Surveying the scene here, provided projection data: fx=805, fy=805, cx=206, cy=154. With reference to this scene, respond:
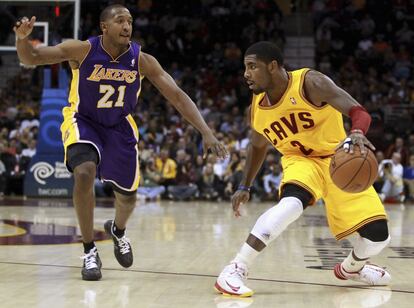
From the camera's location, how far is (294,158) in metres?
4.94

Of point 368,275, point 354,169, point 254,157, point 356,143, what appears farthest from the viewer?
point 254,157

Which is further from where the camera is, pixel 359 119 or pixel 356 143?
pixel 359 119

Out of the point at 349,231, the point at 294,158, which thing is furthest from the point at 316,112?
the point at 349,231

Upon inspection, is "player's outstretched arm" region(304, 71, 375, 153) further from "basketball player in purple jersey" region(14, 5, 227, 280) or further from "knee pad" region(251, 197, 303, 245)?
"basketball player in purple jersey" region(14, 5, 227, 280)

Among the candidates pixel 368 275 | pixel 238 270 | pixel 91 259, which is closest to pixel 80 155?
pixel 91 259

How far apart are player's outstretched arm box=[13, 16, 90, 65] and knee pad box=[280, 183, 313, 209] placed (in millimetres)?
1589

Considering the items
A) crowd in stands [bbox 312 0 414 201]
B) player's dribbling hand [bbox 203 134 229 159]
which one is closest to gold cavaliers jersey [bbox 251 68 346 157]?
player's dribbling hand [bbox 203 134 229 159]

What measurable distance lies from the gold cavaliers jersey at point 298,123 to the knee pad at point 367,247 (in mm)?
581

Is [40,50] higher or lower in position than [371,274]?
higher

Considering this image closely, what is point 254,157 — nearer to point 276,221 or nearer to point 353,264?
point 276,221

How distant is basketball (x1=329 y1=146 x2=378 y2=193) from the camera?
4164mm

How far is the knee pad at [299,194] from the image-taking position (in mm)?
4594

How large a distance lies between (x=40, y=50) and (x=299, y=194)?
1.79 meters

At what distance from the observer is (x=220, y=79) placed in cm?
1956
